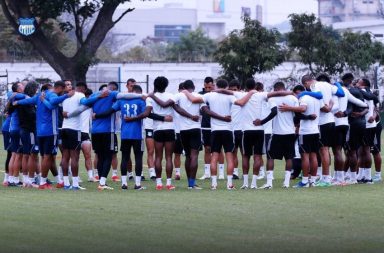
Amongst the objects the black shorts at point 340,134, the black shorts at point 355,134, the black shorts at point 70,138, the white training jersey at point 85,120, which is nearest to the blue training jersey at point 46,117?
the black shorts at point 70,138

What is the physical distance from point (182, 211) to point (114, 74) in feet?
177

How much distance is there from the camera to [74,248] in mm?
14406

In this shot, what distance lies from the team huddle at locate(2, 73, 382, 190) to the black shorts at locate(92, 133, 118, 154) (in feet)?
0.06

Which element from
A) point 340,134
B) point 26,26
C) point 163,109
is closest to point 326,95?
point 340,134

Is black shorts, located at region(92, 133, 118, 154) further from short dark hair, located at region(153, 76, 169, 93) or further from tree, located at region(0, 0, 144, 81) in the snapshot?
tree, located at region(0, 0, 144, 81)

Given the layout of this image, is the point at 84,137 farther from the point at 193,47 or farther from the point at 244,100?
the point at 193,47

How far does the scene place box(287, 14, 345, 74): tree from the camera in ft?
167

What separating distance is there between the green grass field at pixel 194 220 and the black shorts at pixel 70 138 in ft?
3.33

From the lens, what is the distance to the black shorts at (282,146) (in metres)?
22.9

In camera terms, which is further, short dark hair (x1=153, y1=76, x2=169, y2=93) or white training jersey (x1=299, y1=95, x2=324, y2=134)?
white training jersey (x1=299, y1=95, x2=324, y2=134)

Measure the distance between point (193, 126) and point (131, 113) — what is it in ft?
3.88

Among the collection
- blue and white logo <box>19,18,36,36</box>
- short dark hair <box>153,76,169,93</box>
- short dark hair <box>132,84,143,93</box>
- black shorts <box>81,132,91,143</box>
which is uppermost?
blue and white logo <box>19,18,36,36</box>

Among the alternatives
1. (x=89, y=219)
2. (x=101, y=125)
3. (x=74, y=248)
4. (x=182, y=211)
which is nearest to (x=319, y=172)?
(x=101, y=125)

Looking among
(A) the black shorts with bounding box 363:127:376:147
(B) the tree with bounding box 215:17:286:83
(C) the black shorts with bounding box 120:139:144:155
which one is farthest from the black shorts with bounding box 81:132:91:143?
(B) the tree with bounding box 215:17:286:83
